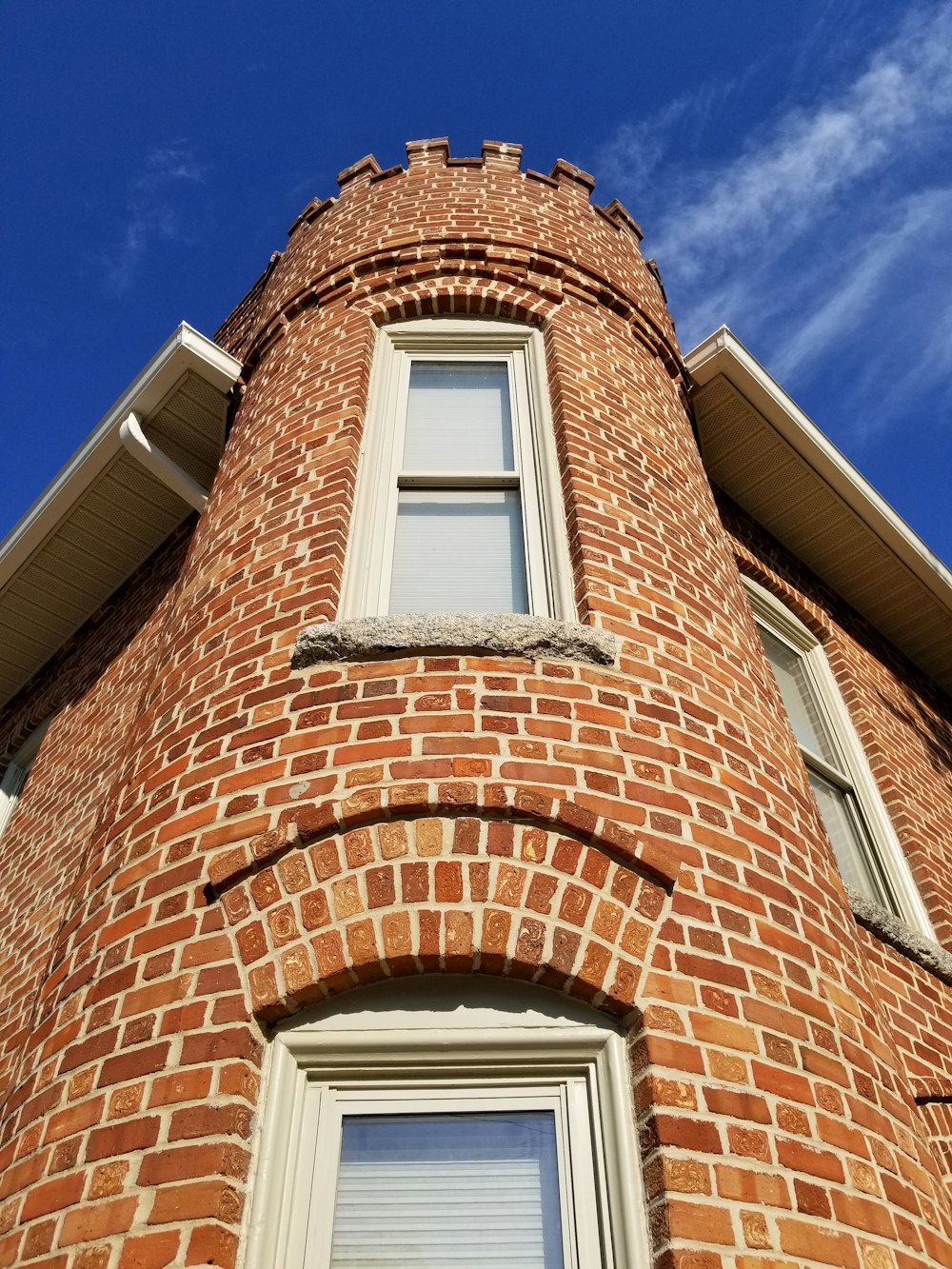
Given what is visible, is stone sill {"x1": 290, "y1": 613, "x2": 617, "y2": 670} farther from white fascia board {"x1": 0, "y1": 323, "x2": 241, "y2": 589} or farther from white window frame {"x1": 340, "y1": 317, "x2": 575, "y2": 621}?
white fascia board {"x1": 0, "y1": 323, "x2": 241, "y2": 589}

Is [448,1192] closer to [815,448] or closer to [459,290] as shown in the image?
[459,290]

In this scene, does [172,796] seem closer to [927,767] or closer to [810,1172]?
[810,1172]

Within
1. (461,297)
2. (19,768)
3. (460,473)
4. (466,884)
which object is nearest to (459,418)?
(460,473)

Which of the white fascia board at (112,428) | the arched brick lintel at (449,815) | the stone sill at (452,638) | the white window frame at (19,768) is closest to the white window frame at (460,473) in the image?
the stone sill at (452,638)

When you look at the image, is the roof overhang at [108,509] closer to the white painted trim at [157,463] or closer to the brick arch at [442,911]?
the white painted trim at [157,463]

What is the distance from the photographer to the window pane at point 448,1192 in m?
2.25

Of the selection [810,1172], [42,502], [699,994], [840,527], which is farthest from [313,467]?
[840,527]

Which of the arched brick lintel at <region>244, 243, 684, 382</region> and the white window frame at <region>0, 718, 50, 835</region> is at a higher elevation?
the arched brick lintel at <region>244, 243, 684, 382</region>

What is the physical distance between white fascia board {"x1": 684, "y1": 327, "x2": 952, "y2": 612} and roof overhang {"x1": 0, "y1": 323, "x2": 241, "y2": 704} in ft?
10.6

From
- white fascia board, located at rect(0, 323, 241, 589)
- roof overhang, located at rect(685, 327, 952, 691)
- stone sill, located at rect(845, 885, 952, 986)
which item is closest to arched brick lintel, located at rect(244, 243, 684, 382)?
white fascia board, located at rect(0, 323, 241, 589)

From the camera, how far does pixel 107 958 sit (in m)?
2.81

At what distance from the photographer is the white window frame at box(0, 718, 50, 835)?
728cm

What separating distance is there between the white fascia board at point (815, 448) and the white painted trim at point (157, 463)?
3.51 metres

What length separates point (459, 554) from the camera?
4.18 meters
